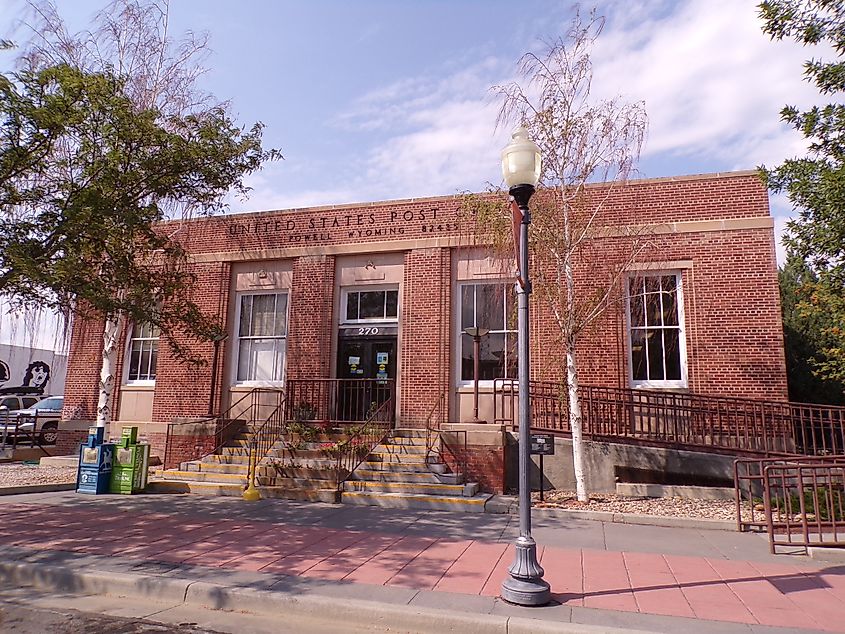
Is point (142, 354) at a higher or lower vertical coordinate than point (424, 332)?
lower

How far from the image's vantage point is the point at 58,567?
20.1ft

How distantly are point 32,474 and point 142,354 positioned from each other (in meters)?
4.34

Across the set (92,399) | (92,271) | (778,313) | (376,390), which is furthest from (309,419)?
(778,313)

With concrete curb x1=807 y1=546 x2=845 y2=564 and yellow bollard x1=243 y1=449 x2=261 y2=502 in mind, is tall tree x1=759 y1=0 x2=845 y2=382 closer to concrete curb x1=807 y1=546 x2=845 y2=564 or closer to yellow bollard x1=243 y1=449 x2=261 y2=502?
concrete curb x1=807 y1=546 x2=845 y2=564

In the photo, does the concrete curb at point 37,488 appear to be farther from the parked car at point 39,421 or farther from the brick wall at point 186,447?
the parked car at point 39,421

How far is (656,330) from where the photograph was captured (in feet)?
41.2

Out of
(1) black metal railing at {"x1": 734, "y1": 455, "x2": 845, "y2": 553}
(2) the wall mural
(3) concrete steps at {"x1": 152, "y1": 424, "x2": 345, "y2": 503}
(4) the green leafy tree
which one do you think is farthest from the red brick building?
(2) the wall mural

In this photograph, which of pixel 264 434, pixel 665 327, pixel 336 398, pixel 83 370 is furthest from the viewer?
pixel 83 370

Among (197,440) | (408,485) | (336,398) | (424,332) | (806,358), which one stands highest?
(424,332)

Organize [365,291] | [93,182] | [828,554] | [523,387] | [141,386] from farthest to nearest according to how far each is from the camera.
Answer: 1. [141,386]
2. [365,291]
3. [93,182]
4. [828,554]
5. [523,387]

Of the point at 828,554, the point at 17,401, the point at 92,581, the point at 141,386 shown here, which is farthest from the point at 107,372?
the point at 828,554

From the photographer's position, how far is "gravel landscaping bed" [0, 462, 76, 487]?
11.6 m

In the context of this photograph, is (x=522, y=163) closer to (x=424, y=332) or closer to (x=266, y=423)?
A: (x=424, y=332)

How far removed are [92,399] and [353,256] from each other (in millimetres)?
8509
